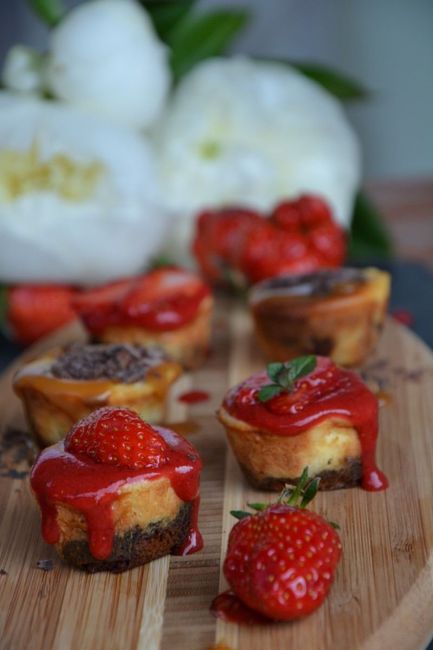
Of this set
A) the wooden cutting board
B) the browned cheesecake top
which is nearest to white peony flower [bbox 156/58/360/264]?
the browned cheesecake top

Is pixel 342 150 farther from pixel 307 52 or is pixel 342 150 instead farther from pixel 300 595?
pixel 300 595

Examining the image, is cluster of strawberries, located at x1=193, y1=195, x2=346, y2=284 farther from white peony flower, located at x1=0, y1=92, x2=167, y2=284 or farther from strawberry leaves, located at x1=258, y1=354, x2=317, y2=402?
strawberry leaves, located at x1=258, y1=354, x2=317, y2=402

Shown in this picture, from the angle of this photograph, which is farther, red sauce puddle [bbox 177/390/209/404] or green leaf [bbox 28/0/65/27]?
green leaf [bbox 28/0/65/27]

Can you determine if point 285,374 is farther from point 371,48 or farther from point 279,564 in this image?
point 371,48

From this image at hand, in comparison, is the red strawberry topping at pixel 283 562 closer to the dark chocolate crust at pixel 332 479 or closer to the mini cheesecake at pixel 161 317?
the dark chocolate crust at pixel 332 479

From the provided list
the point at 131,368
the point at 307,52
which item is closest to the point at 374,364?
the point at 131,368
